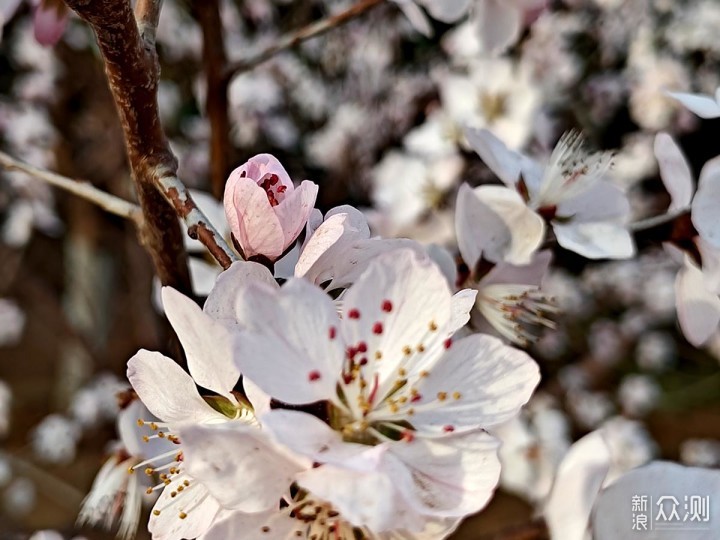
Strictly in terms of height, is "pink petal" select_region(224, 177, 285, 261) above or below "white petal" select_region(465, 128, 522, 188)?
above

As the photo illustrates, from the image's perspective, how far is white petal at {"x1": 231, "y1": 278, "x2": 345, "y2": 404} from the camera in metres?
0.34

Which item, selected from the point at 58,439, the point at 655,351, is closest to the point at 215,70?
the point at 58,439

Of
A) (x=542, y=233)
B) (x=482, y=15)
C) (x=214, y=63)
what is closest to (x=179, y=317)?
(x=542, y=233)

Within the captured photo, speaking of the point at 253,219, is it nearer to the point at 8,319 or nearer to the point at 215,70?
the point at 215,70

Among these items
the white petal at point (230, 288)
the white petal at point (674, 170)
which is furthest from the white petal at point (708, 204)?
the white petal at point (230, 288)

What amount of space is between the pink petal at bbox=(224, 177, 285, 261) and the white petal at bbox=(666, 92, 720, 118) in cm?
36

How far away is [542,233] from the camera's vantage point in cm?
55

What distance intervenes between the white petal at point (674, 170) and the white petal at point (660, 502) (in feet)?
0.77

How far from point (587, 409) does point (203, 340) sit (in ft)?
6.07

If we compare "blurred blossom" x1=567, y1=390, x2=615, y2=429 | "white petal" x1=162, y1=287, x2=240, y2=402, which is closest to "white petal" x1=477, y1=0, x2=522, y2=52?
"white petal" x1=162, y1=287, x2=240, y2=402

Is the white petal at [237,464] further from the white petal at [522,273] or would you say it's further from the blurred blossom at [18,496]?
the blurred blossom at [18,496]

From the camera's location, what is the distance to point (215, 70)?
2.38 ft

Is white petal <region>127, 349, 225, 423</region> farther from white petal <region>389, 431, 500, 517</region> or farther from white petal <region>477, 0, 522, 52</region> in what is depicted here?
white petal <region>477, 0, 522, 52</region>

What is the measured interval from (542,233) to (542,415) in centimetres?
108
